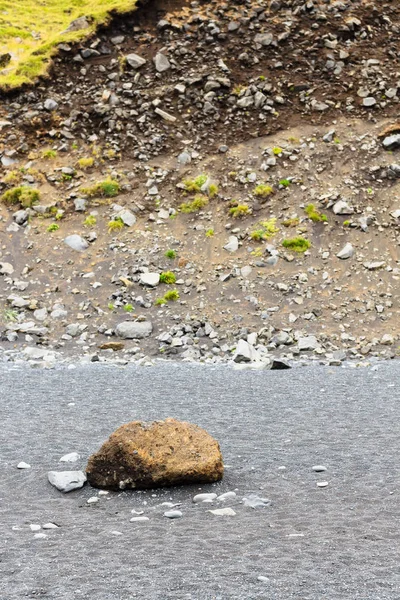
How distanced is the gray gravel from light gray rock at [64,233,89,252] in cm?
1065

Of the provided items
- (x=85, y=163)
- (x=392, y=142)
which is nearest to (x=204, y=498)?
(x=85, y=163)

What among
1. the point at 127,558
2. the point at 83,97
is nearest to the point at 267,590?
the point at 127,558

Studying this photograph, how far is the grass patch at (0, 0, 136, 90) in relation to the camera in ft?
93.1

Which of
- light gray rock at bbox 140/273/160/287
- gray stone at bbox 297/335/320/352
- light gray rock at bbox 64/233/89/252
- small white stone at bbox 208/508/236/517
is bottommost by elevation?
gray stone at bbox 297/335/320/352

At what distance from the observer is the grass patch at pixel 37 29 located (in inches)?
1118

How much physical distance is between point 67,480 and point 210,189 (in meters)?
18.4

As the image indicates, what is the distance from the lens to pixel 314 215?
2292 cm

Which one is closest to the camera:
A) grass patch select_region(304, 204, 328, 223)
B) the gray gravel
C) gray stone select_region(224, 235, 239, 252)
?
the gray gravel

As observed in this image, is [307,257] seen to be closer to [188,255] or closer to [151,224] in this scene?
[188,255]

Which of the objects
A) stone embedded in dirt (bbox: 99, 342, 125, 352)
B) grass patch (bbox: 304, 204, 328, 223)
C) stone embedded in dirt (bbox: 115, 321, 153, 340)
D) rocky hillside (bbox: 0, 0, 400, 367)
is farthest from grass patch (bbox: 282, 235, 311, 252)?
stone embedded in dirt (bbox: 99, 342, 125, 352)

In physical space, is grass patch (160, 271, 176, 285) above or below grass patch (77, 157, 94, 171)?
below

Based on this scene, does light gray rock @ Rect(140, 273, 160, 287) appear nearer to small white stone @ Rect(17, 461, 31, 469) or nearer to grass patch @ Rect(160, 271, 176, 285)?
grass patch @ Rect(160, 271, 176, 285)

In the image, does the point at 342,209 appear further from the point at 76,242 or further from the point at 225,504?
the point at 225,504

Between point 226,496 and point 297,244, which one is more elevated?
point 226,496
